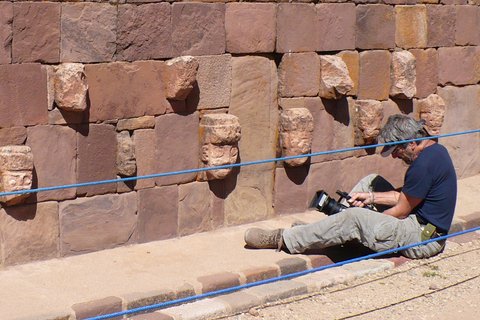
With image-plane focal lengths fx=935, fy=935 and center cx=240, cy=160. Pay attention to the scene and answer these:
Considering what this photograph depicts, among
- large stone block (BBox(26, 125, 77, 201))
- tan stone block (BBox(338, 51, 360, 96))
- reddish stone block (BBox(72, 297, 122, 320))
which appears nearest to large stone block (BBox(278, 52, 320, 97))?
tan stone block (BBox(338, 51, 360, 96))

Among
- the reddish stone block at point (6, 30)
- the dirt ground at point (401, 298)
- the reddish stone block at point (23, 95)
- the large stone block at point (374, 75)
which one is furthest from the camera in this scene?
the large stone block at point (374, 75)

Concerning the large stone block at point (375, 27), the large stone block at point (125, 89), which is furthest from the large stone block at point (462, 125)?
the large stone block at point (125, 89)

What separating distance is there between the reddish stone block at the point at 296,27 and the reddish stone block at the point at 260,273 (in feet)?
7.77

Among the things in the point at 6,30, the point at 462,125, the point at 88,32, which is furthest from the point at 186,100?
the point at 462,125

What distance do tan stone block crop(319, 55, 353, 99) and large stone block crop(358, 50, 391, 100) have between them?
1.66 feet

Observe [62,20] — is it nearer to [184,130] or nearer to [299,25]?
[184,130]

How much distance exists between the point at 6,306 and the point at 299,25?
13.3ft

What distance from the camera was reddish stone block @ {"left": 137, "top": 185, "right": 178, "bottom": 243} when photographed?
780 cm

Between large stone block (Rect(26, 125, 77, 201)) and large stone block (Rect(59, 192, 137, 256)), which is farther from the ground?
large stone block (Rect(26, 125, 77, 201))

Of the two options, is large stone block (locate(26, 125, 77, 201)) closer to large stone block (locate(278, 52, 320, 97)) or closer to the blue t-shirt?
large stone block (locate(278, 52, 320, 97))

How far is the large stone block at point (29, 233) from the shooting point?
6.97m

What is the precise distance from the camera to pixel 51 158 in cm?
718

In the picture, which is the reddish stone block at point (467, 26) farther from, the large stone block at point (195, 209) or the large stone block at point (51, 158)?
the large stone block at point (51, 158)

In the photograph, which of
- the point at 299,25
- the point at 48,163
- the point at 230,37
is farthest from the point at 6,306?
the point at 299,25
